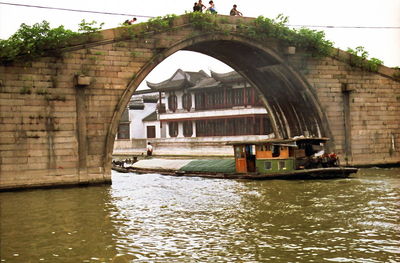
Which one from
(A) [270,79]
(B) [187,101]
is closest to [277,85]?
(A) [270,79]

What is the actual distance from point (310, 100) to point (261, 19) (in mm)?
4197

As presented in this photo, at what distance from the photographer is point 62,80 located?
1697 centimetres

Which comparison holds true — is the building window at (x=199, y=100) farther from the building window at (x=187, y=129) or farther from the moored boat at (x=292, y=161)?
the moored boat at (x=292, y=161)

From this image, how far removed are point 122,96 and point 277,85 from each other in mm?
9024

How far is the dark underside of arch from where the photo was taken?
876 inches

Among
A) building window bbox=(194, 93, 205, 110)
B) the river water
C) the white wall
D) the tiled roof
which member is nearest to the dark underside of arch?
the river water

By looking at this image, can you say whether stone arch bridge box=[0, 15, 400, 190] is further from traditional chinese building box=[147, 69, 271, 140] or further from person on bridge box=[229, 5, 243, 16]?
traditional chinese building box=[147, 69, 271, 140]

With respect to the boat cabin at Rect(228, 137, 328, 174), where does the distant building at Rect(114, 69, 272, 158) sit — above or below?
above

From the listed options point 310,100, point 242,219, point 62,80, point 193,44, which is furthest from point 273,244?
point 310,100

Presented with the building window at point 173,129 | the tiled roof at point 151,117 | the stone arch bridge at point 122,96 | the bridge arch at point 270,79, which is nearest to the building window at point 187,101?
the building window at point 173,129

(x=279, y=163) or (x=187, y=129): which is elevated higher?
(x=187, y=129)

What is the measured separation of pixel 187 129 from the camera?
42.0 metres

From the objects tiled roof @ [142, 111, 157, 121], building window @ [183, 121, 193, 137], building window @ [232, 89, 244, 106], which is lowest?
building window @ [183, 121, 193, 137]

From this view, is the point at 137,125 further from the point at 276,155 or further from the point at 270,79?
the point at 276,155
